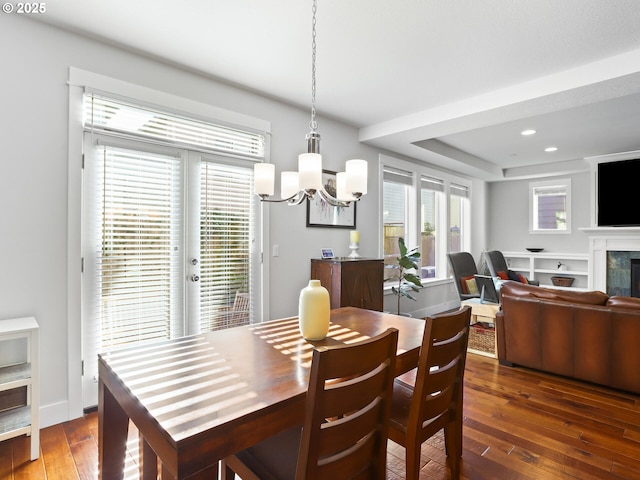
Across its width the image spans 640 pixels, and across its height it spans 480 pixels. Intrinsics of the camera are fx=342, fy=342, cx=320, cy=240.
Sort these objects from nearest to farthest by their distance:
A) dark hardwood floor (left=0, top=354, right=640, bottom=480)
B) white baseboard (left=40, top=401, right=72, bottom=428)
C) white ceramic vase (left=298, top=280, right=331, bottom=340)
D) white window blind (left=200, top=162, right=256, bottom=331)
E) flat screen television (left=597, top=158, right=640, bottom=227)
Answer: white ceramic vase (left=298, top=280, right=331, bottom=340), dark hardwood floor (left=0, top=354, right=640, bottom=480), white baseboard (left=40, top=401, right=72, bottom=428), white window blind (left=200, top=162, right=256, bottom=331), flat screen television (left=597, top=158, right=640, bottom=227)

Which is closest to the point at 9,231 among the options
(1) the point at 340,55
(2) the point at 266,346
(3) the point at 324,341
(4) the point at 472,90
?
(2) the point at 266,346

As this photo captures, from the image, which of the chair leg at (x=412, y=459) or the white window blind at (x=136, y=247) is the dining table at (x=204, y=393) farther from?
the white window blind at (x=136, y=247)

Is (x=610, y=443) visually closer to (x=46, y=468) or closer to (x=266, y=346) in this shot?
(x=266, y=346)

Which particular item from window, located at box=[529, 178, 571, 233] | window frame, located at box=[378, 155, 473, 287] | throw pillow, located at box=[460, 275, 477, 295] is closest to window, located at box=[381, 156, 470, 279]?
window frame, located at box=[378, 155, 473, 287]

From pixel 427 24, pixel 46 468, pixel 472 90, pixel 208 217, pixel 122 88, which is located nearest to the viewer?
pixel 46 468

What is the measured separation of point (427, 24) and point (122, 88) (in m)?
2.16

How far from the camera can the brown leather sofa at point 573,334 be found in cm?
262

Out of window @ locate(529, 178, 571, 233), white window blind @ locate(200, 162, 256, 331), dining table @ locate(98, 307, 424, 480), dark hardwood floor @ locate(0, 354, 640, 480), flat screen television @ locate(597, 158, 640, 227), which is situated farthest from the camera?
window @ locate(529, 178, 571, 233)

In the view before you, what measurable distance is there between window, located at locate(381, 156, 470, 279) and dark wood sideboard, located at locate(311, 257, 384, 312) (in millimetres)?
1123

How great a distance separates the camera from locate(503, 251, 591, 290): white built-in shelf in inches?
243

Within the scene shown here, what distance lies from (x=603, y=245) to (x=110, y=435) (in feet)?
21.7

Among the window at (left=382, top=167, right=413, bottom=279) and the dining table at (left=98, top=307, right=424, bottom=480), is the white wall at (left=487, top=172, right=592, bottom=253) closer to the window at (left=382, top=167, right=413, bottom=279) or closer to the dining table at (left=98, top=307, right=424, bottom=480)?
the window at (left=382, top=167, right=413, bottom=279)

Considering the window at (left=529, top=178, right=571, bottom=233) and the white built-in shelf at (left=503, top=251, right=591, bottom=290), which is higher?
the window at (left=529, top=178, right=571, bottom=233)

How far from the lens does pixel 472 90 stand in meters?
3.17
